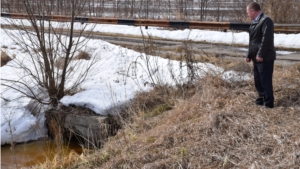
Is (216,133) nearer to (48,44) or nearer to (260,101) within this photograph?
(260,101)

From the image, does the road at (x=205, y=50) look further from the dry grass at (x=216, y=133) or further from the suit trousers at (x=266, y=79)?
the suit trousers at (x=266, y=79)

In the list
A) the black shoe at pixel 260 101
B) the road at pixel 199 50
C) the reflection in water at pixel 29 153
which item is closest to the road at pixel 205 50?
the road at pixel 199 50

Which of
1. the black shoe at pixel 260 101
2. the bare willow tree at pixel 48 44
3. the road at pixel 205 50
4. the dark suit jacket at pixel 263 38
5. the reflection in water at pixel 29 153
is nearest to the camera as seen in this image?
the dark suit jacket at pixel 263 38

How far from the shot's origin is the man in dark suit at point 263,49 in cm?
638

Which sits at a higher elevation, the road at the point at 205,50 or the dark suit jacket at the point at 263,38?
the dark suit jacket at the point at 263,38

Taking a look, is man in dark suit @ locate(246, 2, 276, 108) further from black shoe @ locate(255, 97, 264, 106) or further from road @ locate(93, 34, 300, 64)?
road @ locate(93, 34, 300, 64)

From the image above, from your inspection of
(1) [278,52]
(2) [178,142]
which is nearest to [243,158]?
(2) [178,142]

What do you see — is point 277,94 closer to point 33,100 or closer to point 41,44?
point 41,44

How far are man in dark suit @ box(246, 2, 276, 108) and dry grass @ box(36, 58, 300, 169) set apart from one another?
0.35m

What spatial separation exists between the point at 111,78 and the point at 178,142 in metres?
5.94

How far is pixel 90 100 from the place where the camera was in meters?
10.4

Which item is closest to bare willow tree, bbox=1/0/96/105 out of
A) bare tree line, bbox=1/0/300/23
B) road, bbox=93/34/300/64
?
bare tree line, bbox=1/0/300/23

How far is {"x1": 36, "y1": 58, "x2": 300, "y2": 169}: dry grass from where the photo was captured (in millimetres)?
5355

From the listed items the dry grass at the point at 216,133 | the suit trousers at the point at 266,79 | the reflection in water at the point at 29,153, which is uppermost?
the suit trousers at the point at 266,79
